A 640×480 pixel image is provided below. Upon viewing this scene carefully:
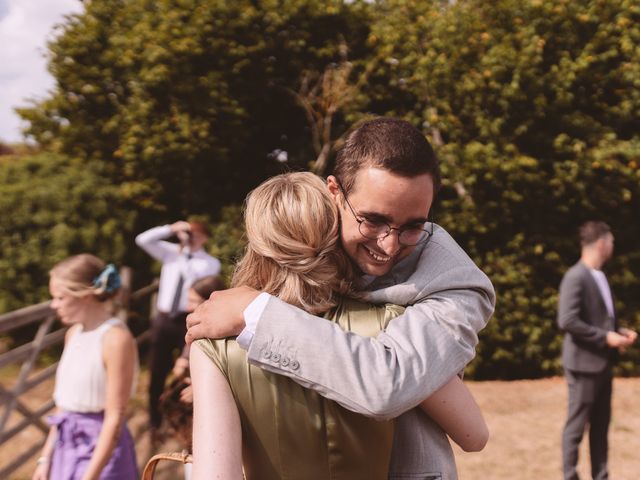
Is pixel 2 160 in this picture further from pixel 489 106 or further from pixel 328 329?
pixel 328 329

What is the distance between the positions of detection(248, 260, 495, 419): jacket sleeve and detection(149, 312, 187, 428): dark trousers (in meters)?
5.17

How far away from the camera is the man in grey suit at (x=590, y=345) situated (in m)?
4.65

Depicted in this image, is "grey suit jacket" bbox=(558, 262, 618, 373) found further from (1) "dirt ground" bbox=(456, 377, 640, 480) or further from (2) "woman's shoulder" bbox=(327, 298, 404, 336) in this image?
(2) "woman's shoulder" bbox=(327, 298, 404, 336)

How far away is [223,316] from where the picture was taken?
1.36 meters

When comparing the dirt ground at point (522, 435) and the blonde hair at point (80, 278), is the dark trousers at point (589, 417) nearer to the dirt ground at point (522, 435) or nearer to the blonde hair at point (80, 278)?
the dirt ground at point (522, 435)

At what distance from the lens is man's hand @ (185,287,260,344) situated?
4.39 feet

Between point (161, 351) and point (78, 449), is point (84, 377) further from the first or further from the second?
point (161, 351)

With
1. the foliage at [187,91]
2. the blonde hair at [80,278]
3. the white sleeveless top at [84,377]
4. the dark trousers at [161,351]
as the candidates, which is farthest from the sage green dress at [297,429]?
the foliage at [187,91]

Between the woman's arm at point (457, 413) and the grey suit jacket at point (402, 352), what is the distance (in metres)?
0.04

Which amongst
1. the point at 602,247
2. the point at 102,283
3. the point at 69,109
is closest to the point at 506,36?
the point at 602,247

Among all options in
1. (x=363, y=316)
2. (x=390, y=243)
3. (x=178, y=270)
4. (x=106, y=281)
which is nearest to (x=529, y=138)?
(x=178, y=270)

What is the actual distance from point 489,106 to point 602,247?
374cm

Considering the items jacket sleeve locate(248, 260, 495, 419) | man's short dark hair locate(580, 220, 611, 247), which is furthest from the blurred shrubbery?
jacket sleeve locate(248, 260, 495, 419)

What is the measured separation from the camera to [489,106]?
7.94 m
